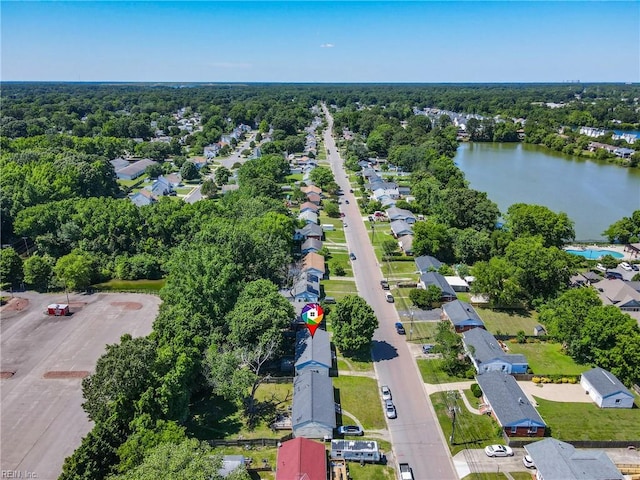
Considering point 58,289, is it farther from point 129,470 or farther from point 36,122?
point 36,122

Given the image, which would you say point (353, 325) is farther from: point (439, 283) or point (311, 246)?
point (311, 246)

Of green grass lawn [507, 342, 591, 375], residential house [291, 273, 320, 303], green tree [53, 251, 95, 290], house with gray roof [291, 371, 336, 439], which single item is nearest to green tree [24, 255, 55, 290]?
green tree [53, 251, 95, 290]

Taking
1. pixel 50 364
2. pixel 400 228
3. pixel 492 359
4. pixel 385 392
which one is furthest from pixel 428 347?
pixel 50 364

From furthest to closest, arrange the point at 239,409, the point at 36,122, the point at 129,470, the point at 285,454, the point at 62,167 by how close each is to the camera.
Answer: the point at 36,122 → the point at 62,167 → the point at 239,409 → the point at 285,454 → the point at 129,470

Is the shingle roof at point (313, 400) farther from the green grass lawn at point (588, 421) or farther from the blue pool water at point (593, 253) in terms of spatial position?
the blue pool water at point (593, 253)

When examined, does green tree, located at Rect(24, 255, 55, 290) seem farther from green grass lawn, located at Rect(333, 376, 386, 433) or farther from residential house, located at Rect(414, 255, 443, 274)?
residential house, located at Rect(414, 255, 443, 274)

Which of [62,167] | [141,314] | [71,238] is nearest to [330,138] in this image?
[62,167]

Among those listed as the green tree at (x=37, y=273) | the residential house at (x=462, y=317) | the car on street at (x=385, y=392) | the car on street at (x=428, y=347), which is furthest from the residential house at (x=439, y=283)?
the green tree at (x=37, y=273)
